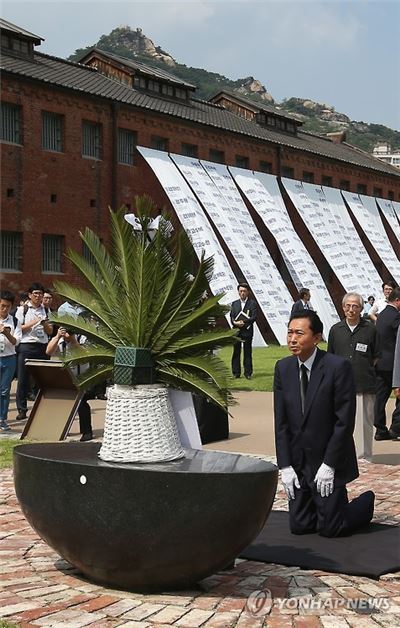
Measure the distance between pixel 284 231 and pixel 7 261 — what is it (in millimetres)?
11201

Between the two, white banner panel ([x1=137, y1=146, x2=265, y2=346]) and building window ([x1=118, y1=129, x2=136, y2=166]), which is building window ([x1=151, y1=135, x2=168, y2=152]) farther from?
white banner panel ([x1=137, y1=146, x2=265, y2=346])

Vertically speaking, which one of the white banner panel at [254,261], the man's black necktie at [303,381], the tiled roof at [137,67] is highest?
the tiled roof at [137,67]

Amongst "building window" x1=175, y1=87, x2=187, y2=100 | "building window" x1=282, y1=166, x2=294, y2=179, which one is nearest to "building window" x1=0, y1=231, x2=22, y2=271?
"building window" x1=175, y1=87, x2=187, y2=100

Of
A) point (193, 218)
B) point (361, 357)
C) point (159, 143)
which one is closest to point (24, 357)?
point (361, 357)

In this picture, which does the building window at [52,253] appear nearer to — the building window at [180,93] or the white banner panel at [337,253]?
the white banner panel at [337,253]

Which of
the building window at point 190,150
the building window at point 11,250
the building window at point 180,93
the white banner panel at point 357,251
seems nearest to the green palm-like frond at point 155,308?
the building window at point 11,250

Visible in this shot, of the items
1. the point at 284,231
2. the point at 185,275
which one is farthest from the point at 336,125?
the point at 185,275

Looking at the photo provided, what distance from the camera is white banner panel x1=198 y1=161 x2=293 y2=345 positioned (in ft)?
99.8

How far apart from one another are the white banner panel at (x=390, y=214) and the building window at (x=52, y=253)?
21.9 m

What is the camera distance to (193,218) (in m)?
29.8

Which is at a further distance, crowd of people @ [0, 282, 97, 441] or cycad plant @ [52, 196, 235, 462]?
crowd of people @ [0, 282, 97, 441]

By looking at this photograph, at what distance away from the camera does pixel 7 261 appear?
31.1 meters

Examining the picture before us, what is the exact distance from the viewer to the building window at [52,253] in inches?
1277

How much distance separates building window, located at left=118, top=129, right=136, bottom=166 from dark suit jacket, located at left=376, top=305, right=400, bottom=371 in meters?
25.1
